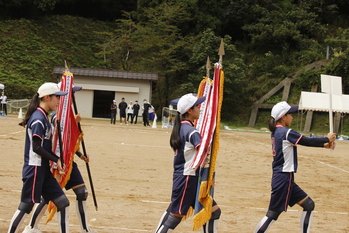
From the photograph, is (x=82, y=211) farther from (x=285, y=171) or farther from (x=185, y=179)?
(x=285, y=171)

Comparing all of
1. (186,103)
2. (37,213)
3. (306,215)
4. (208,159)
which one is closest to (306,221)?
(306,215)

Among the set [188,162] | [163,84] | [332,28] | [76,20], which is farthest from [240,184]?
[76,20]

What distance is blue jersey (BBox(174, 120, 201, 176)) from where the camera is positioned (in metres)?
4.97

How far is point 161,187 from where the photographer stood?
32.5 feet

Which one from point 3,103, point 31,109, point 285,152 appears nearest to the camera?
point 31,109

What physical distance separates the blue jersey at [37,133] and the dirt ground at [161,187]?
1.58m

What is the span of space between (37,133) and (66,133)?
3.56ft

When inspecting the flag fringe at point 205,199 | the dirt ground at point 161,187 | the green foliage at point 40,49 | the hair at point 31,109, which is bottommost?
the dirt ground at point 161,187

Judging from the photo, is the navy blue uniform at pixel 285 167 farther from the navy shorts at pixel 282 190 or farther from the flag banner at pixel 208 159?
the flag banner at pixel 208 159

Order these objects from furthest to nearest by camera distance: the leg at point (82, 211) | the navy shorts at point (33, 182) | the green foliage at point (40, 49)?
the green foliage at point (40, 49)
the leg at point (82, 211)
the navy shorts at point (33, 182)

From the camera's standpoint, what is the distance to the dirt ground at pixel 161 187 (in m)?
7.07

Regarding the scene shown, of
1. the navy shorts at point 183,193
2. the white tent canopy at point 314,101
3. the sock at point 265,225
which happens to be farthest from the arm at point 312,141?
the white tent canopy at point 314,101

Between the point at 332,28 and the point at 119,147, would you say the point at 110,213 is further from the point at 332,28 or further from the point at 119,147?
the point at 332,28

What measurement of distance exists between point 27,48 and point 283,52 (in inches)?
989
